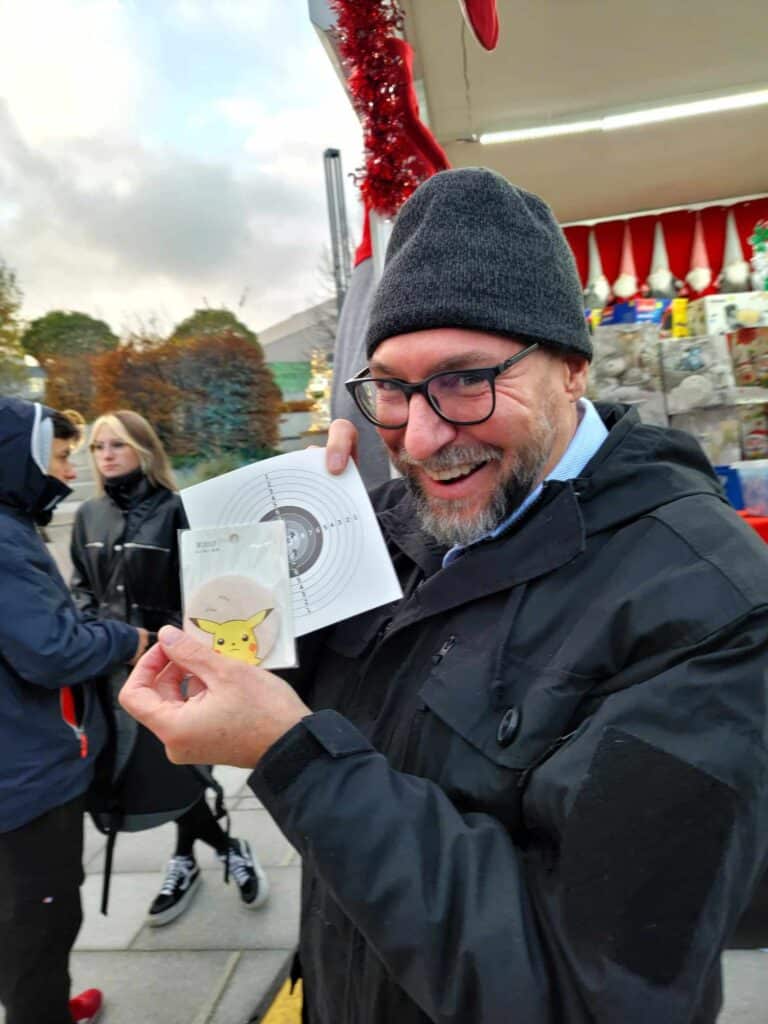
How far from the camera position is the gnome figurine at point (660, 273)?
16.1ft

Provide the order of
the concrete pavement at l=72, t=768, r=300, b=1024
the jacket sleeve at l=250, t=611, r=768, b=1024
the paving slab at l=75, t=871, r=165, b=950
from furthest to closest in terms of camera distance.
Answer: the paving slab at l=75, t=871, r=165, b=950 < the concrete pavement at l=72, t=768, r=300, b=1024 < the jacket sleeve at l=250, t=611, r=768, b=1024

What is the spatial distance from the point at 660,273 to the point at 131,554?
432 centimetres

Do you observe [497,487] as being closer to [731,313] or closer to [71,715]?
[71,715]

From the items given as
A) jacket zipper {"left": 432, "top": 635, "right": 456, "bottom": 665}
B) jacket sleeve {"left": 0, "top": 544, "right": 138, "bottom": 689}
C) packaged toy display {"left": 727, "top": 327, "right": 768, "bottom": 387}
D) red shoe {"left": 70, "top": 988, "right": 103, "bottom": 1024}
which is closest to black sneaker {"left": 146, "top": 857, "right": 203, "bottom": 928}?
red shoe {"left": 70, "top": 988, "right": 103, "bottom": 1024}

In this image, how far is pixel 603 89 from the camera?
154 inches

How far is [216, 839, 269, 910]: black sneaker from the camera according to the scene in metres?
2.68

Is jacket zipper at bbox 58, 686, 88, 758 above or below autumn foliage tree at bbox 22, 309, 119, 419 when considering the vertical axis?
below

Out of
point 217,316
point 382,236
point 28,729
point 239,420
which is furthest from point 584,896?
point 217,316

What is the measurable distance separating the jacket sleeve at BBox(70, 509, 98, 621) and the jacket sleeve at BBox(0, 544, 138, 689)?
3.47 ft

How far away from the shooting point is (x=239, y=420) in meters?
9.14

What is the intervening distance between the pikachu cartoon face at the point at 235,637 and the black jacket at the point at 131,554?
6.34 feet

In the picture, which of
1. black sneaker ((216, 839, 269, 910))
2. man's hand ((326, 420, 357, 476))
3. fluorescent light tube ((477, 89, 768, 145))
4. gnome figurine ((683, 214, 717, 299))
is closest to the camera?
man's hand ((326, 420, 357, 476))

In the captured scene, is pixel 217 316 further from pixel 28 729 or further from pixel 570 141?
pixel 28 729

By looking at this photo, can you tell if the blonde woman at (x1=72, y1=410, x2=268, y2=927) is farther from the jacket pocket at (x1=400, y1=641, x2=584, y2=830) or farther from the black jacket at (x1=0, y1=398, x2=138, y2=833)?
the jacket pocket at (x1=400, y1=641, x2=584, y2=830)
